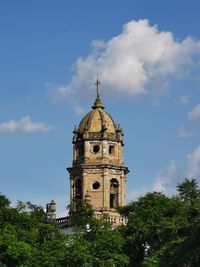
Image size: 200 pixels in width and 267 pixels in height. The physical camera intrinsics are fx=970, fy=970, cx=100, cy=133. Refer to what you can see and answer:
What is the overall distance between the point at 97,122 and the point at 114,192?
24.3 ft

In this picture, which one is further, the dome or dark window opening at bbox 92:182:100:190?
the dome

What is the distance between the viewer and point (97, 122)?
9706 cm

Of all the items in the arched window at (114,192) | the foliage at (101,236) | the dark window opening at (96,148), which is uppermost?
the dark window opening at (96,148)

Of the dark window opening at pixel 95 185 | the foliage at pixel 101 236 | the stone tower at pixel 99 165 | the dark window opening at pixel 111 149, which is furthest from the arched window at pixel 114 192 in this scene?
the foliage at pixel 101 236

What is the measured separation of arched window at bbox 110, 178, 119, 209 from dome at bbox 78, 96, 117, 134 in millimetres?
5084

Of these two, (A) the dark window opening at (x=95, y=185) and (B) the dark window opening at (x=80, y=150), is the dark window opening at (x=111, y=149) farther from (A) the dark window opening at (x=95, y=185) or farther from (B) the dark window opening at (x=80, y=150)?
(A) the dark window opening at (x=95, y=185)

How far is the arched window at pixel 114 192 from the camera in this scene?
309 feet

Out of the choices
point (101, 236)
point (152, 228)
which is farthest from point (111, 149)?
point (101, 236)

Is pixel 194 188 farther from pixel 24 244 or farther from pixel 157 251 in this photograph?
pixel 24 244

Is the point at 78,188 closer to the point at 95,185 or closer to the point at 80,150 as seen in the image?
the point at 95,185

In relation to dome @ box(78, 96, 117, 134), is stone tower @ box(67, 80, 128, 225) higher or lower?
lower

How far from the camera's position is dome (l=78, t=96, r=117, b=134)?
96438mm

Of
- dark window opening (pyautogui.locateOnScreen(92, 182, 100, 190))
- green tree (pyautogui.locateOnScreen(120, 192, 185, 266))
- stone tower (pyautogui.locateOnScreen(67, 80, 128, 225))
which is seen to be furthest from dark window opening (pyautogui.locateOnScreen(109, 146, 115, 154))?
green tree (pyautogui.locateOnScreen(120, 192, 185, 266))

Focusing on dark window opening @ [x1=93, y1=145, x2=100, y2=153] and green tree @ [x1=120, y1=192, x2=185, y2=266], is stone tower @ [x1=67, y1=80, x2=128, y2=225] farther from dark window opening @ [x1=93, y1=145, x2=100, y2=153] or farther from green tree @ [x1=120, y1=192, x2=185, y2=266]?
green tree @ [x1=120, y1=192, x2=185, y2=266]
